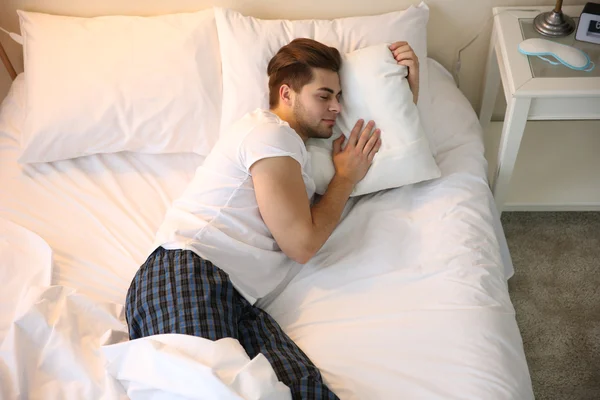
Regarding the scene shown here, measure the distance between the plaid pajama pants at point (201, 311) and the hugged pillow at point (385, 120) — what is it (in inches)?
15.5

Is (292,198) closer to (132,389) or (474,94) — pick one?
(132,389)

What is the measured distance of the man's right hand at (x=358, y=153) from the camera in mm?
1460

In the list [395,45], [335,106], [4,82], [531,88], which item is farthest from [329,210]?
[4,82]

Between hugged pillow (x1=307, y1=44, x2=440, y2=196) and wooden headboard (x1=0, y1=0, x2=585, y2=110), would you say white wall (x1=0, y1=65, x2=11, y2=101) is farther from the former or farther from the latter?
hugged pillow (x1=307, y1=44, x2=440, y2=196)

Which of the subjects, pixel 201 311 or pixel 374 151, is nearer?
pixel 201 311

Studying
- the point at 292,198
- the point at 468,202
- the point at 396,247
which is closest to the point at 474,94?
the point at 468,202

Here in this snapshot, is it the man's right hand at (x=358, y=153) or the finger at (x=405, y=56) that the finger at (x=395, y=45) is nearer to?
the finger at (x=405, y=56)

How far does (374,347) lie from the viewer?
3.99 feet

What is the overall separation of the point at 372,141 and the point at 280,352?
0.59 m

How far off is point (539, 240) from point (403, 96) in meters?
0.80

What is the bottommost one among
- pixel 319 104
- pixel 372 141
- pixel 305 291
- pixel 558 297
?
pixel 558 297

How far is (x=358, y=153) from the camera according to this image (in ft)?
4.81

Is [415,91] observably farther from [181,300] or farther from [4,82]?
[4,82]

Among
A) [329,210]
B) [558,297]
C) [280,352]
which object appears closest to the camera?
[280,352]
